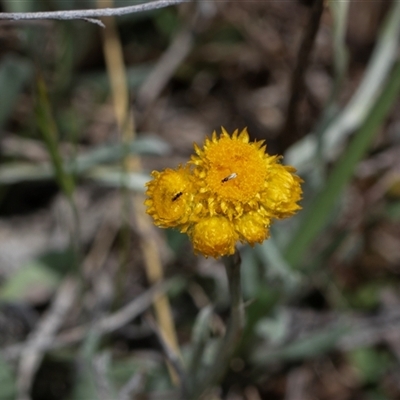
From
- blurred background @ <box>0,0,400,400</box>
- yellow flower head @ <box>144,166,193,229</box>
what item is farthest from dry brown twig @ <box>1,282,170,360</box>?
yellow flower head @ <box>144,166,193,229</box>

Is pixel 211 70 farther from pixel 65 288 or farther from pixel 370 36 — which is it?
pixel 65 288

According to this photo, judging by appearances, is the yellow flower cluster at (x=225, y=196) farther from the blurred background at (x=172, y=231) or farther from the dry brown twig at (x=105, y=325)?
the dry brown twig at (x=105, y=325)

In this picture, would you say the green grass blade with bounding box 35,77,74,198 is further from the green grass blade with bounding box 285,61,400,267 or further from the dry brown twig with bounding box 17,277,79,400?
the green grass blade with bounding box 285,61,400,267

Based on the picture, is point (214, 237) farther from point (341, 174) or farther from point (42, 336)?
point (42, 336)

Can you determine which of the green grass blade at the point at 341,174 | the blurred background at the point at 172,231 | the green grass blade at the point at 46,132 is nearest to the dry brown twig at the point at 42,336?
the blurred background at the point at 172,231

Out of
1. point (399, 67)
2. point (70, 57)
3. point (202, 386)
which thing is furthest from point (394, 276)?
point (70, 57)

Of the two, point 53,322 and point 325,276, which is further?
point 325,276
